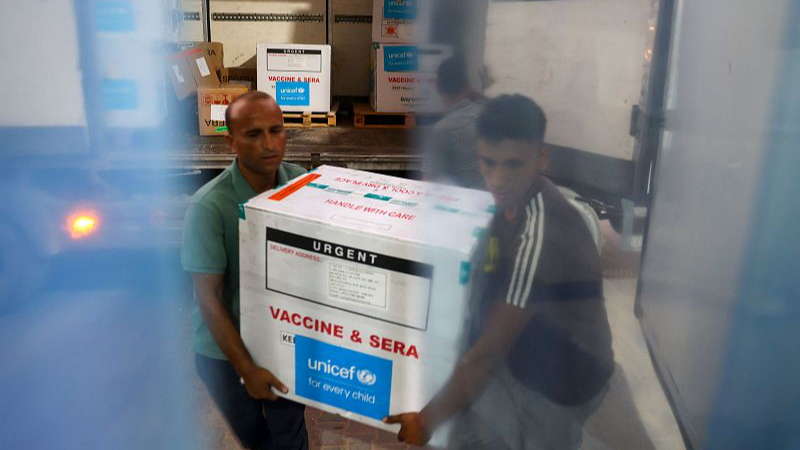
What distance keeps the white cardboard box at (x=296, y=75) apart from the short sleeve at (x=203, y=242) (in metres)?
2.92

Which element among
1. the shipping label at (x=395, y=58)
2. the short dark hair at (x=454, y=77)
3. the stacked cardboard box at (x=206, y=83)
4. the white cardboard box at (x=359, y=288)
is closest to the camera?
the short dark hair at (x=454, y=77)

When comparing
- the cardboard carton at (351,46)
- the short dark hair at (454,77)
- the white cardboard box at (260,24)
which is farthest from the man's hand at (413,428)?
the white cardboard box at (260,24)

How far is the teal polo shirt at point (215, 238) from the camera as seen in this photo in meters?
1.24

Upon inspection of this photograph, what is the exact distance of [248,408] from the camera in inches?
48.8

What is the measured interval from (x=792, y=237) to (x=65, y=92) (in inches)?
33.5

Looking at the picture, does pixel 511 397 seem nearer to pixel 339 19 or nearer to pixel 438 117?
pixel 438 117

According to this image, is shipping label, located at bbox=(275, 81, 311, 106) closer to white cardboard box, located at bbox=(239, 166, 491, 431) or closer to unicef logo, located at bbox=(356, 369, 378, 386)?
white cardboard box, located at bbox=(239, 166, 491, 431)

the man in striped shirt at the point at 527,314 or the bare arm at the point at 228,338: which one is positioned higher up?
the man in striped shirt at the point at 527,314

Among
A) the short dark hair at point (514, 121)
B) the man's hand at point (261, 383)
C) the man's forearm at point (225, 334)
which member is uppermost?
the short dark hair at point (514, 121)

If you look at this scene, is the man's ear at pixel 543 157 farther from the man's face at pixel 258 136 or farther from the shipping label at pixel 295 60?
the shipping label at pixel 295 60

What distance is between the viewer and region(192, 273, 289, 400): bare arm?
102cm

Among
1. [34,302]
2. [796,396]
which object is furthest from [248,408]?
[796,396]

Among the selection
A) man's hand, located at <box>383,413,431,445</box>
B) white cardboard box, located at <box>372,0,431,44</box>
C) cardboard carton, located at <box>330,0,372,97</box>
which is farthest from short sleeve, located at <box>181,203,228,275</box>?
cardboard carton, located at <box>330,0,372,97</box>

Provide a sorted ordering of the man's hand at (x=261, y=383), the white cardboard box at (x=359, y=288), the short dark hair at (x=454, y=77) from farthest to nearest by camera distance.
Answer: the man's hand at (x=261, y=383)
the white cardboard box at (x=359, y=288)
the short dark hair at (x=454, y=77)
